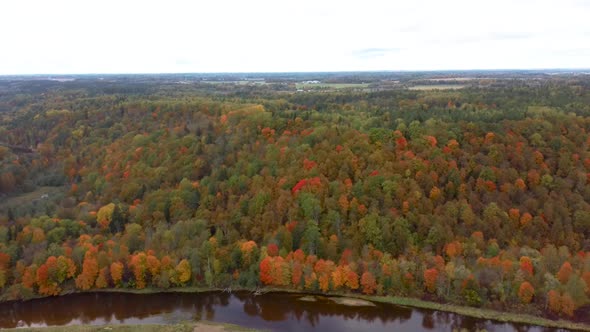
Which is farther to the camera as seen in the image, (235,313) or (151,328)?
(235,313)

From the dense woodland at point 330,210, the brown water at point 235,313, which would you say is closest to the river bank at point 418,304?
the brown water at point 235,313

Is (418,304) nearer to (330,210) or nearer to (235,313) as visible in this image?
(330,210)

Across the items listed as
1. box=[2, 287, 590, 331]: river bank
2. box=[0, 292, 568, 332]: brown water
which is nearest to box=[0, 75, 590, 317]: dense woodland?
box=[2, 287, 590, 331]: river bank

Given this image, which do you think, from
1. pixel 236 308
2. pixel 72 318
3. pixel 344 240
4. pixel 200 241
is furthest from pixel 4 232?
pixel 344 240

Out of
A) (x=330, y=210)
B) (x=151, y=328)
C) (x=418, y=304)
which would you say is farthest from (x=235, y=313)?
(x=418, y=304)

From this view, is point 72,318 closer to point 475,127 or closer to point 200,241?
point 200,241

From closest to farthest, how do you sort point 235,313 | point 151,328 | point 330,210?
1. point 151,328
2. point 235,313
3. point 330,210
